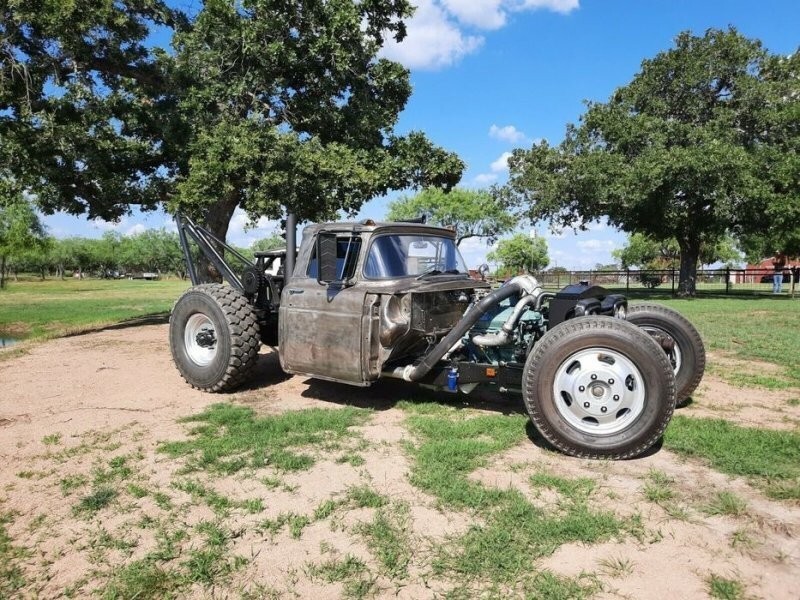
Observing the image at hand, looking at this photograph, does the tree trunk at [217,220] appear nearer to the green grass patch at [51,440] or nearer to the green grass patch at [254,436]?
the green grass patch at [254,436]

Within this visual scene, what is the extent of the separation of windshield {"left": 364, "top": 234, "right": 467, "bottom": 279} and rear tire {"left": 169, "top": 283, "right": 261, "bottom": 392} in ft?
6.50

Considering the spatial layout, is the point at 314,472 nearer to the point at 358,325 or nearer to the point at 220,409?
the point at 358,325

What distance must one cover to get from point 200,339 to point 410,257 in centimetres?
307

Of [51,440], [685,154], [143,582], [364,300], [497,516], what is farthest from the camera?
[685,154]

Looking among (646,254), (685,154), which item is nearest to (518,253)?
(646,254)

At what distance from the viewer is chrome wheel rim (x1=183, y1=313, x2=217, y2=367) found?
7094 millimetres

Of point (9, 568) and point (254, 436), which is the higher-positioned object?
point (254, 436)

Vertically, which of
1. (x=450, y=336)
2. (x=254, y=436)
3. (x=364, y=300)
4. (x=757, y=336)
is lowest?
(x=254, y=436)

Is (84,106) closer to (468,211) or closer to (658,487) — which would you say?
(658,487)

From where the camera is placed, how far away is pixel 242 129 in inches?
484

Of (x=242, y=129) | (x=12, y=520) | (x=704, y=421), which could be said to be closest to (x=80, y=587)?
(x=12, y=520)

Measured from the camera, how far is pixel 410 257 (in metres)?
6.09

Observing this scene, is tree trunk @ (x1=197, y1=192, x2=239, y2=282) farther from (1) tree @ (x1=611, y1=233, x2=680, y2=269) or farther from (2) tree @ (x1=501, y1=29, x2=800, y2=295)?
(1) tree @ (x1=611, y1=233, x2=680, y2=269)

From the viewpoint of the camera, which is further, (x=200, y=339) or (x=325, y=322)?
(x=200, y=339)
